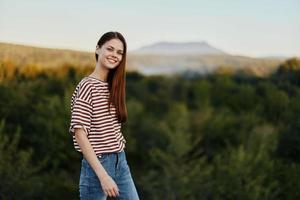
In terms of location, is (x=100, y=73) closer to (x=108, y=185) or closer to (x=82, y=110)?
(x=82, y=110)

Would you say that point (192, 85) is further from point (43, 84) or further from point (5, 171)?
point (5, 171)

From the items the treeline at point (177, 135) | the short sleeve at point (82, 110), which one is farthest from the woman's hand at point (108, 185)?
the treeline at point (177, 135)

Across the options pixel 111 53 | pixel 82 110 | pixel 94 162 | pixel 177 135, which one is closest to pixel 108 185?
pixel 94 162

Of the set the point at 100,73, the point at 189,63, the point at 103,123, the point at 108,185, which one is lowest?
the point at 189,63

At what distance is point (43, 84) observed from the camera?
23.9m

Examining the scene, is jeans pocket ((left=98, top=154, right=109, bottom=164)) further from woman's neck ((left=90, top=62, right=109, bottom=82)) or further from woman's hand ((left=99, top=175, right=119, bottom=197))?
woman's neck ((left=90, top=62, right=109, bottom=82))

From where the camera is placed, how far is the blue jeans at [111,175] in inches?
46.1

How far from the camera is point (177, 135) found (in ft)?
73.7

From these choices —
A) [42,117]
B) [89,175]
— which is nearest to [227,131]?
[42,117]

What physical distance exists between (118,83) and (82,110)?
0.11m

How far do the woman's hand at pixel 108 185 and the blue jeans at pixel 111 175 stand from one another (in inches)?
1.8

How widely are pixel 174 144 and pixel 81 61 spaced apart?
553cm

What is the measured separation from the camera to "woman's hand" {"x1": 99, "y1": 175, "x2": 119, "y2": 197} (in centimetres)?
112

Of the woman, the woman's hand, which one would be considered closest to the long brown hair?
the woman
